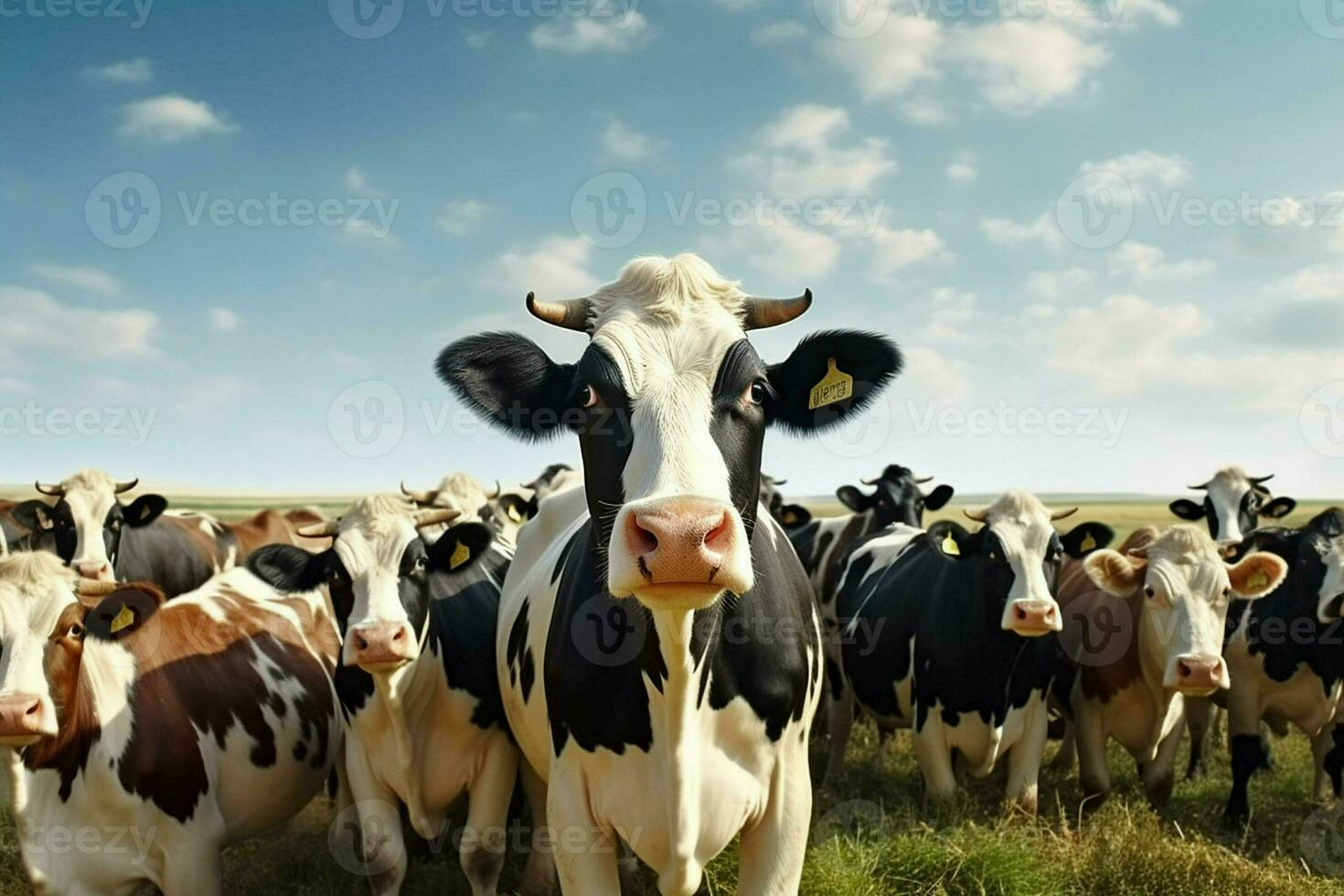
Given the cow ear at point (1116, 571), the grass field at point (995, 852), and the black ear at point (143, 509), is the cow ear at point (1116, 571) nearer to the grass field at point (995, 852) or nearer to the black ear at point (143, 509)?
the grass field at point (995, 852)

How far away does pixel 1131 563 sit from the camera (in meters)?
7.03

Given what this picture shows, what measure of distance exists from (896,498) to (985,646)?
5674mm

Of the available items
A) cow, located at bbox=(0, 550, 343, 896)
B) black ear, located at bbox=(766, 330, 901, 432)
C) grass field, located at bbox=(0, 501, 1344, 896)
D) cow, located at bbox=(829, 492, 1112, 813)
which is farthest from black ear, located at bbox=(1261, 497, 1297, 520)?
cow, located at bbox=(0, 550, 343, 896)

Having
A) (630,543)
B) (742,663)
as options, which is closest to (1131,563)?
(742,663)

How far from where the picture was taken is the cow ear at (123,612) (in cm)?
479

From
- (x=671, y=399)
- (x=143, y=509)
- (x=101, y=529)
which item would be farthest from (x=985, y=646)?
(x=101, y=529)

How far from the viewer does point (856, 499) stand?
12.5 meters

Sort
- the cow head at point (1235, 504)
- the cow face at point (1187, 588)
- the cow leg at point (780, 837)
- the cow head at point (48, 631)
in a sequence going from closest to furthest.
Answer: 1. the cow leg at point (780, 837)
2. the cow head at point (48, 631)
3. the cow face at point (1187, 588)
4. the cow head at point (1235, 504)

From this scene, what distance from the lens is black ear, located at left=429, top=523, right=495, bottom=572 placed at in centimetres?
543

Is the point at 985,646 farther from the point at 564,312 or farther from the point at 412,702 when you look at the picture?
the point at 564,312

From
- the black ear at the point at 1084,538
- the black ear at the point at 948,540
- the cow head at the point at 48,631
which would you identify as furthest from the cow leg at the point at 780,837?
the black ear at the point at 1084,538

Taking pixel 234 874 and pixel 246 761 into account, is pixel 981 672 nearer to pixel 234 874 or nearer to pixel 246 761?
pixel 246 761

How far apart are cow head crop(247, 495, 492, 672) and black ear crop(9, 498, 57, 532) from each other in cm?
592

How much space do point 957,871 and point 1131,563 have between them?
2.86 metres
